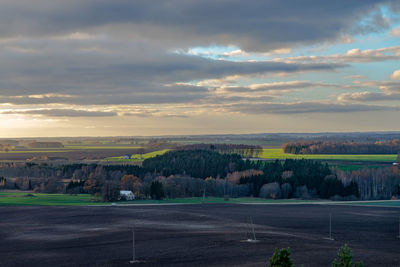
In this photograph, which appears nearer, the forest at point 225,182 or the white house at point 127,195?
the white house at point 127,195

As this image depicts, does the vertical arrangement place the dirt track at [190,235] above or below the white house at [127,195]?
above

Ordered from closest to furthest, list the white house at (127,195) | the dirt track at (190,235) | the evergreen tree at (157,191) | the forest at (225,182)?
the dirt track at (190,235), the white house at (127,195), the evergreen tree at (157,191), the forest at (225,182)

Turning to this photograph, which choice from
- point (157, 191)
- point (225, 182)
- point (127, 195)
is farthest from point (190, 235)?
point (225, 182)

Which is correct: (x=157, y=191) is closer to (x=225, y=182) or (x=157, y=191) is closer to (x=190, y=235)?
(x=225, y=182)

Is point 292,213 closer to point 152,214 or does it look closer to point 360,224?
point 360,224

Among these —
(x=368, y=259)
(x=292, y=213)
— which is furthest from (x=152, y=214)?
(x=368, y=259)

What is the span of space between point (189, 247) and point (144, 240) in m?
6.18

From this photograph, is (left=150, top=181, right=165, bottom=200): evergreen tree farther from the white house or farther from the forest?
the white house

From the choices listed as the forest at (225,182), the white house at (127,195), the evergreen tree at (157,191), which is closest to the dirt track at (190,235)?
the evergreen tree at (157,191)

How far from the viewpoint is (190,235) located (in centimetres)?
5075

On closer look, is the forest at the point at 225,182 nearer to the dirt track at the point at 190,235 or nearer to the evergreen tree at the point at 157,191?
the evergreen tree at the point at 157,191

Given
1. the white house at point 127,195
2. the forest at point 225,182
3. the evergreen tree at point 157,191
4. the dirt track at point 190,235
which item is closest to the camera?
the dirt track at point 190,235

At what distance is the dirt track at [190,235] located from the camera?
1535 inches

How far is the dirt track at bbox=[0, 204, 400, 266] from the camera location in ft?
128
